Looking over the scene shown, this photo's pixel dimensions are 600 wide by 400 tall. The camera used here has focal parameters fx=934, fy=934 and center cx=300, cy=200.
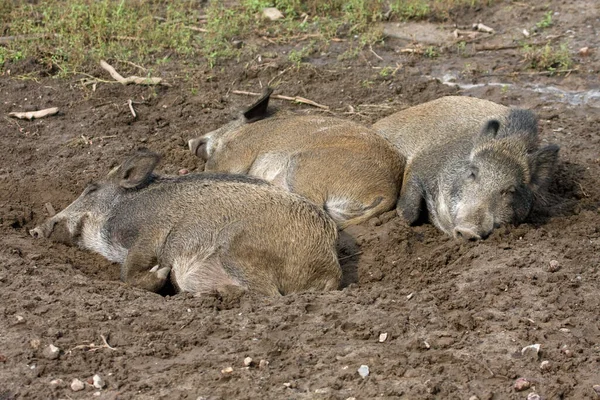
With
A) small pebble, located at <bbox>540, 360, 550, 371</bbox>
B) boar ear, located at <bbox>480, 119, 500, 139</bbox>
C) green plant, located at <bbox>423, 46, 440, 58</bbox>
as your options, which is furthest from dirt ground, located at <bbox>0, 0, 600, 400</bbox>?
green plant, located at <bbox>423, 46, 440, 58</bbox>

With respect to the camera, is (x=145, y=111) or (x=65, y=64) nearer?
(x=145, y=111)

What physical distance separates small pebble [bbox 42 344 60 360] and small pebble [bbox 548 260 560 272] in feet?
9.49

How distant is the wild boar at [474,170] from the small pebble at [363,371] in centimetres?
202

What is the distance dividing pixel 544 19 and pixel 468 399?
706 centimetres

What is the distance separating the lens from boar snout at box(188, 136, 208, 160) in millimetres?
7797

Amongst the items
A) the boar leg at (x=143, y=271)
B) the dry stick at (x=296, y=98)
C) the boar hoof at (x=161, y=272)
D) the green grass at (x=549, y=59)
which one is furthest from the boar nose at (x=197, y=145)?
the green grass at (x=549, y=59)

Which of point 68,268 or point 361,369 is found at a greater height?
point 361,369

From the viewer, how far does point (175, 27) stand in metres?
10.1

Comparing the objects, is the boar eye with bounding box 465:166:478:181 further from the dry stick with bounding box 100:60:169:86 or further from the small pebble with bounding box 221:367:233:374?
the dry stick with bounding box 100:60:169:86

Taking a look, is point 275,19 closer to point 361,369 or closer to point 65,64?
point 65,64

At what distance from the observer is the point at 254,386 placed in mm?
4297

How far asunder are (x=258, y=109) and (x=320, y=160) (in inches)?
40.9

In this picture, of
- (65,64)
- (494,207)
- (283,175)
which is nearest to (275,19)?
(65,64)

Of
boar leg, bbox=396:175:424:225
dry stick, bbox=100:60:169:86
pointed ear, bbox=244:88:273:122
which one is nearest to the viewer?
boar leg, bbox=396:175:424:225
